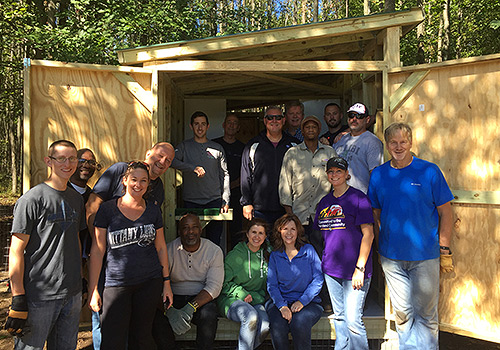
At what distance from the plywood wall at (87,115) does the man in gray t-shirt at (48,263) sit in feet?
4.68

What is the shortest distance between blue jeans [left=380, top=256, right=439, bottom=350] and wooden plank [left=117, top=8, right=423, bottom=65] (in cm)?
246

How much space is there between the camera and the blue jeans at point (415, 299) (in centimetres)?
348

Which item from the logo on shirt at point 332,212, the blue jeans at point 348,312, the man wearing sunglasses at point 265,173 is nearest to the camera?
the blue jeans at point 348,312

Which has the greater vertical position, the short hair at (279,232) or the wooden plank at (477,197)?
the wooden plank at (477,197)

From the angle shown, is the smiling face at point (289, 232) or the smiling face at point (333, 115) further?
the smiling face at point (333, 115)

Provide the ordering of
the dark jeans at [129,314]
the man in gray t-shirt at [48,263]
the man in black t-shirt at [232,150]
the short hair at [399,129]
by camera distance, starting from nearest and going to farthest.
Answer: the man in gray t-shirt at [48,263], the dark jeans at [129,314], the short hair at [399,129], the man in black t-shirt at [232,150]

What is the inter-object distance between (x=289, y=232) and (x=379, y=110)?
1913 mm

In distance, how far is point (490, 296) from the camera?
3.81m

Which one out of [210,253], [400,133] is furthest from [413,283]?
[210,253]

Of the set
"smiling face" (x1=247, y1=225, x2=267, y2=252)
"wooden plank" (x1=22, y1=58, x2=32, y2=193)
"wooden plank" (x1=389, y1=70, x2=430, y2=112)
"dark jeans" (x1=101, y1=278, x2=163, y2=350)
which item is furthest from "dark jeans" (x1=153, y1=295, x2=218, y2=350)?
"wooden plank" (x1=389, y1=70, x2=430, y2=112)

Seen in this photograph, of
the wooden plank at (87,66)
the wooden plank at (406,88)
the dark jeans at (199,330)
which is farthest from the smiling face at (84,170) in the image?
the wooden plank at (406,88)

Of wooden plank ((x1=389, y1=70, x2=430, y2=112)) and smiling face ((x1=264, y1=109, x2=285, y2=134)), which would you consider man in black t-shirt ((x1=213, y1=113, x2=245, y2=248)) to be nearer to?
smiling face ((x1=264, y1=109, x2=285, y2=134))

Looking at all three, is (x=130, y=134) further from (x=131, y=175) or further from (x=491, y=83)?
(x=491, y=83)

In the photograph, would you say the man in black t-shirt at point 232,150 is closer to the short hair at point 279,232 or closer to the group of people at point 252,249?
the group of people at point 252,249
